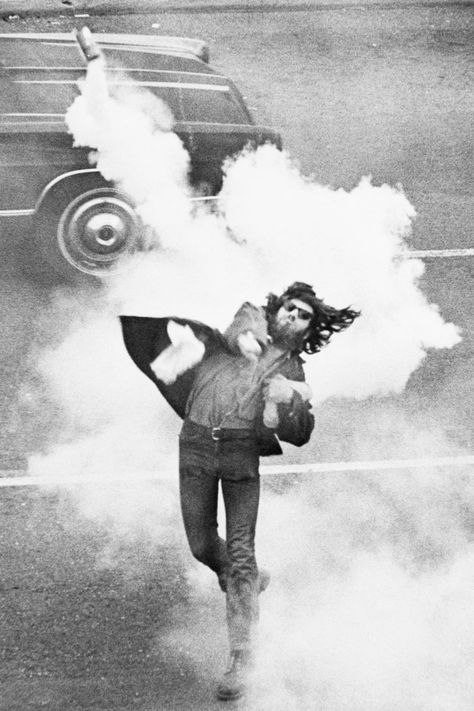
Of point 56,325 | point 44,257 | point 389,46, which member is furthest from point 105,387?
point 389,46

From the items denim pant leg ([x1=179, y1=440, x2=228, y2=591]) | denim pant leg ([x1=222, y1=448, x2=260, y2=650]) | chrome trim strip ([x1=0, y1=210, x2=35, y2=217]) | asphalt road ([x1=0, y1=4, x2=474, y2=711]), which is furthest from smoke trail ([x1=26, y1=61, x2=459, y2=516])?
denim pant leg ([x1=222, y1=448, x2=260, y2=650])

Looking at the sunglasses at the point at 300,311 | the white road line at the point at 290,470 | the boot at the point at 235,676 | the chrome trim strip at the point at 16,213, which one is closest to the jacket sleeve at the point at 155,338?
the sunglasses at the point at 300,311

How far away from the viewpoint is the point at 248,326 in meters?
4.80

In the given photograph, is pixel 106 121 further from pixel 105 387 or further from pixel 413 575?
pixel 413 575

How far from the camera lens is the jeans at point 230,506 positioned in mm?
4746

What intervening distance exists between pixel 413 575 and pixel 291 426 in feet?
4.70

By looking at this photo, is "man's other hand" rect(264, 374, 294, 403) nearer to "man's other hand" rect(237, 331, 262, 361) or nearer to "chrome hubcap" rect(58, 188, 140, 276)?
"man's other hand" rect(237, 331, 262, 361)

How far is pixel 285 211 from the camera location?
736 centimetres

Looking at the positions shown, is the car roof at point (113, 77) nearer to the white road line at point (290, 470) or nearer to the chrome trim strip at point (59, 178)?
the chrome trim strip at point (59, 178)

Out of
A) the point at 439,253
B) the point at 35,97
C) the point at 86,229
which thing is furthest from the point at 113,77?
the point at 439,253

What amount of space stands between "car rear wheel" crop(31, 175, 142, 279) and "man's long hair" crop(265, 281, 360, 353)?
3552mm

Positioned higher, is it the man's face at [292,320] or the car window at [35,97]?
the car window at [35,97]

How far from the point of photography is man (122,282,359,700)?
186 inches

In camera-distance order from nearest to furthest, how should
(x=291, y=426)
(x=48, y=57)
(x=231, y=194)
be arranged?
(x=291, y=426) < (x=231, y=194) < (x=48, y=57)
